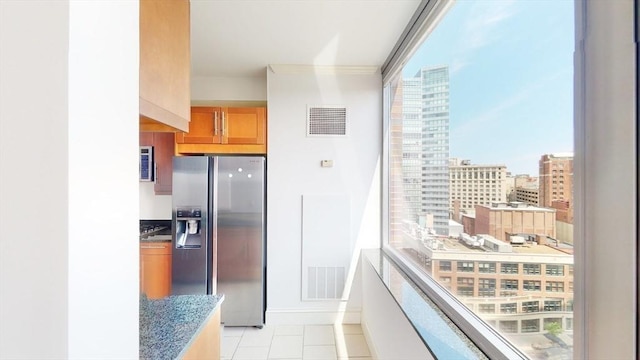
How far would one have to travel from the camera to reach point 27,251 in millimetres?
379

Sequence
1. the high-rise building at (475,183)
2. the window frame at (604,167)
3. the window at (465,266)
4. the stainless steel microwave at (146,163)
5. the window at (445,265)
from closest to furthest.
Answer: the window frame at (604,167), the high-rise building at (475,183), the window at (465,266), the window at (445,265), the stainless steel microwave at (146,163)

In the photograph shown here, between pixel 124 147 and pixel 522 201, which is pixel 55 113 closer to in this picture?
pixel 124 147

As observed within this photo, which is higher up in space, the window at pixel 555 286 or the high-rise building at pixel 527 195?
the high-rise building at pixel 527 195

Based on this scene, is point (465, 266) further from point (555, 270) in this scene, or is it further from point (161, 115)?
point (161, 115)

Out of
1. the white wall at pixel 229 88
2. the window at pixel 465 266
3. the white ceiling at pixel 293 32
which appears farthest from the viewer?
the white wall at pixel 229 88

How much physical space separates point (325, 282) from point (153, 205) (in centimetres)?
211

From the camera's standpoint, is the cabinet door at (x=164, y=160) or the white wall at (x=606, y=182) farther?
the cabinet door at (x=164, y=160)

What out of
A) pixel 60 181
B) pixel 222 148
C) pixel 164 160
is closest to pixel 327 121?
pixel 222 148

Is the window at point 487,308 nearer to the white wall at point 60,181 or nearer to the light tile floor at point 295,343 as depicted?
the white wall at point 60,181

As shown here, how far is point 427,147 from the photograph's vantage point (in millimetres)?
1966

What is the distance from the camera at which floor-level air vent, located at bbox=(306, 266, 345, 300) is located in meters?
3.08

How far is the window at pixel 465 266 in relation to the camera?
1.41m

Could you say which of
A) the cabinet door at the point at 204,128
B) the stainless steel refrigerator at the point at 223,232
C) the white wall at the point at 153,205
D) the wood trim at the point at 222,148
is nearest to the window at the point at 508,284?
the stainless steel refrigerator at the point at 223,232

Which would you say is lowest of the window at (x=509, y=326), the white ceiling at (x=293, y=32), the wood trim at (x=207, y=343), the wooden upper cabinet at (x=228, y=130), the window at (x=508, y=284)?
the wood trim at (x=207, y=343)
